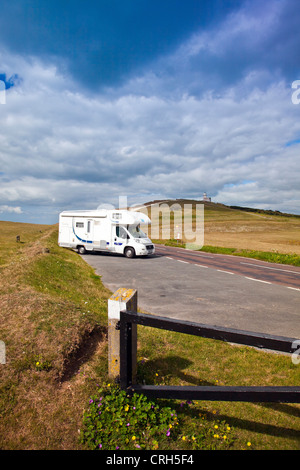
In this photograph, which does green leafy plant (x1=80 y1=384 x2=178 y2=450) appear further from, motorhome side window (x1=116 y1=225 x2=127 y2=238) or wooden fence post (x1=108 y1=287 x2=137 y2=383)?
motorhome side window (x1=116 y1=225 x2=127 y2=238)

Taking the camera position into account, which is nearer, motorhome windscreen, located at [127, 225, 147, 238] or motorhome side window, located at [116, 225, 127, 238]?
motorhome side window, located at [116, 225, 127, 238]

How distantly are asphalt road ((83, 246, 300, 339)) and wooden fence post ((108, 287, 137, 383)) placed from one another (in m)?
3.15

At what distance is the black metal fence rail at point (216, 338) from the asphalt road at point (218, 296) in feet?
10.4

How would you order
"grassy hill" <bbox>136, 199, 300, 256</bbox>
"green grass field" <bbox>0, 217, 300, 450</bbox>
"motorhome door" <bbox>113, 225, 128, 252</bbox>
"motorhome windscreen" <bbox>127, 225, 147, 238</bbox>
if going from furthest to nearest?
"grassy hill" <bbox>136, 199, 300, 256</bbox> → "motorhome windscreen" <bbox>127, 225, 147, 238</bbox> → "motorhome door" <bbox>113, 225, 128, 252</bbox> → "green grass field" <bbox>0, 217, 300, 450</bbox>

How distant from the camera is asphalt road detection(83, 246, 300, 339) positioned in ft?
21.2

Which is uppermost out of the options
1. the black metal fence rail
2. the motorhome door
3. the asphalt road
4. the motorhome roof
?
the motorhome roof

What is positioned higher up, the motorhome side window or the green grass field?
the motorhome side window

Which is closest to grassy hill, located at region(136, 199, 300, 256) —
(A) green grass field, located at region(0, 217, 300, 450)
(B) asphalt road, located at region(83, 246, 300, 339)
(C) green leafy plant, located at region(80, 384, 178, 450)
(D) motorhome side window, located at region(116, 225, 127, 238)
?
(D) motorhome side window, located at region(116, 225, 127, 238)

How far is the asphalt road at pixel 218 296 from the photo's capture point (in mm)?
6449

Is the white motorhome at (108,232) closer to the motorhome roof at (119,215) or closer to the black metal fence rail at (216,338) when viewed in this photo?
the motorhome roof at (119,215)

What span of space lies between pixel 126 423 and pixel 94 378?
0.87 metres
